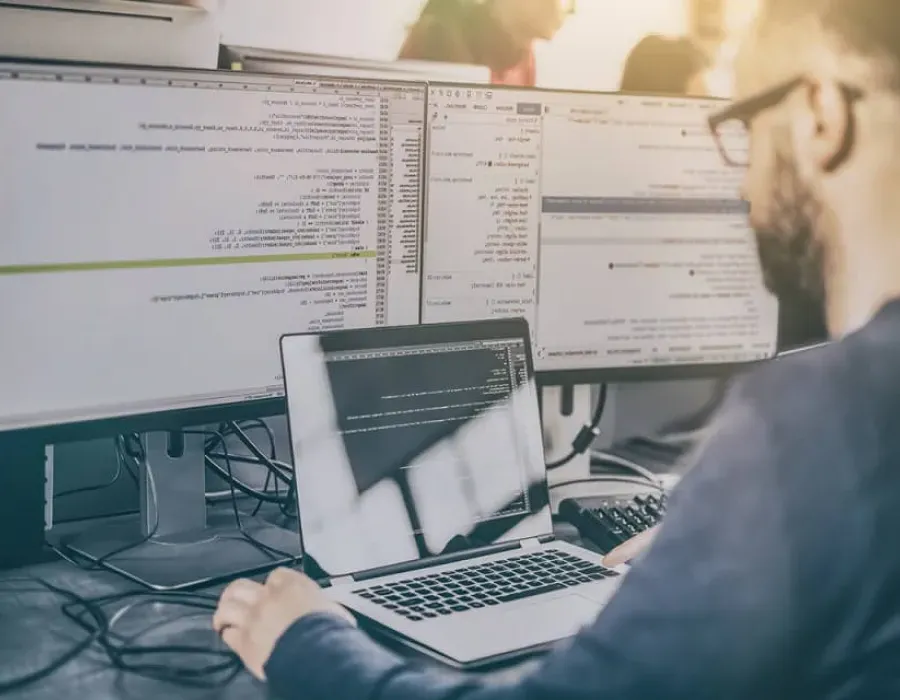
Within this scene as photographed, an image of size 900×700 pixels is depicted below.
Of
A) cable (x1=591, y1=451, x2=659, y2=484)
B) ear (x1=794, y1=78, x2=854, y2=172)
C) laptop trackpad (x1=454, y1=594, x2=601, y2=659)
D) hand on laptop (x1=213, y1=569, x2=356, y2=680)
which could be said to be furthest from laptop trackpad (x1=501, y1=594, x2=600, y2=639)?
cable (x1=591, y1=451, x2=659, y2=484)

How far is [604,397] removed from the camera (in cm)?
135

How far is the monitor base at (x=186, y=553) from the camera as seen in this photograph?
102cm

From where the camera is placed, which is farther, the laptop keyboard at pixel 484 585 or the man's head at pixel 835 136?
the laptop keyboard at pixel 484 585

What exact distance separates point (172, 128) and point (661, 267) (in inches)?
23.2

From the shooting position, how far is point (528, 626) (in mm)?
854

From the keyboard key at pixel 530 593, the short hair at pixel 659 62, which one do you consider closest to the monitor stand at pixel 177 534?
the keyboard key at pixel 530 593

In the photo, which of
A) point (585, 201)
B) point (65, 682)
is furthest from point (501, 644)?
point (585, 201)

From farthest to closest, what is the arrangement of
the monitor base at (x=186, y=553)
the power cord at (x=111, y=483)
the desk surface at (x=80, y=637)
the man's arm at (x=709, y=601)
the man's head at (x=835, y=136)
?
1. the power cord at (x=111, y=483)
2. the monitor base at (x=186, y=553)
3. the desk surface at (x=80, y=637)
4. the man's head at (x=835, y=136)
5. the man's arm at (x=709, y=601)

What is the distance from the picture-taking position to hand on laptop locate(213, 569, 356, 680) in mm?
777

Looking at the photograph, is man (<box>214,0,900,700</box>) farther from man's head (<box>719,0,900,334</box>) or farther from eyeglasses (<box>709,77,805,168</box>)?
eyeglasses (<box>709,77,805,168</box>)

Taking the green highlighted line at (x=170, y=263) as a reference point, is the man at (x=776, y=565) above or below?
below

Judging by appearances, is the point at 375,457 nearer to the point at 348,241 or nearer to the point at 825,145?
the point at 348,241

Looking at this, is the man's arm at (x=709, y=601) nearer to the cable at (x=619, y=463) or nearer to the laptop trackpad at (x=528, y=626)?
the laptop trackpad at (x=528, y=626)

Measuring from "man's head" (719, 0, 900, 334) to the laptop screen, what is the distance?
361mm
